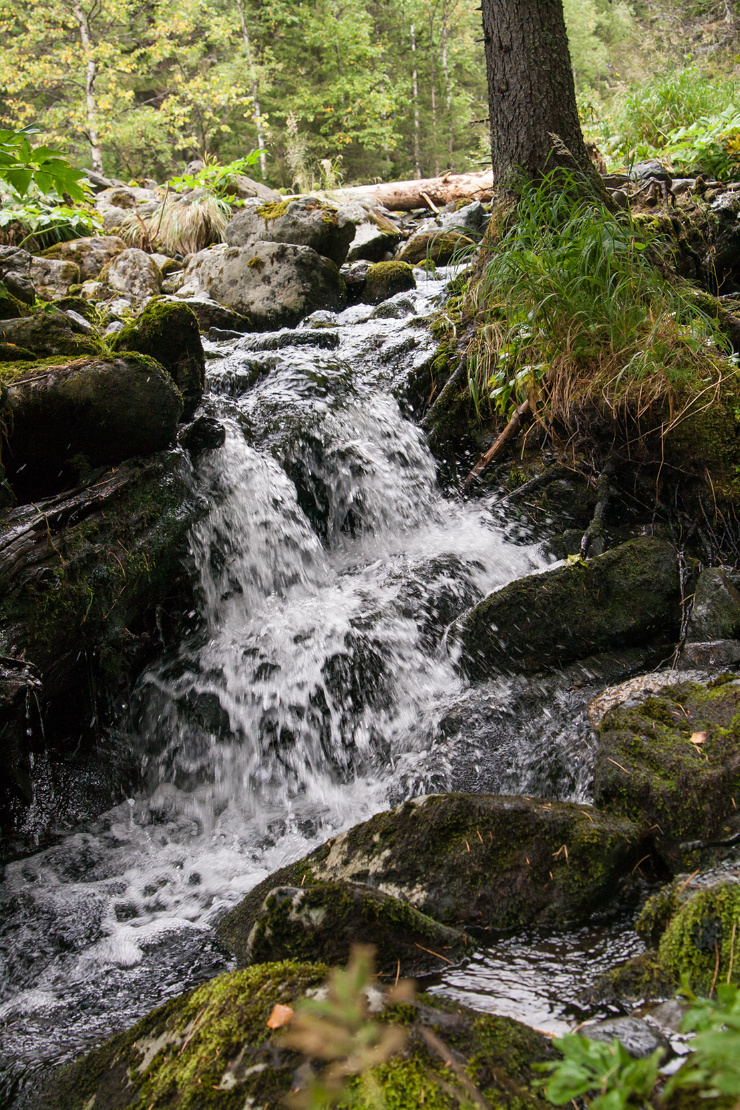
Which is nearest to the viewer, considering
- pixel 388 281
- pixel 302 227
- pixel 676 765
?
pixel 676 765

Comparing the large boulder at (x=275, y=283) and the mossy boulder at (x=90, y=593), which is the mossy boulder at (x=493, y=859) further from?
the large boulder at (x=275, y=283)

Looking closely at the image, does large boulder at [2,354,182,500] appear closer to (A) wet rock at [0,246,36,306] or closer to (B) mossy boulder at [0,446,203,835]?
(B) mossy boulder at [0,446,203,835]

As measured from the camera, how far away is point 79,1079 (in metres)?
1.58

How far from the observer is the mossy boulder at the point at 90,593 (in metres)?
2.89

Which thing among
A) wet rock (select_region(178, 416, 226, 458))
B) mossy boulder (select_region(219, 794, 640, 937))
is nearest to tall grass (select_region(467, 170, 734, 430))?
wet rock (select_region(178, 416, 226, 458))

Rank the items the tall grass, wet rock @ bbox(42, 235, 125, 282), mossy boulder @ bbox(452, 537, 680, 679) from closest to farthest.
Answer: mossy boulder @ bbox(452, 537, 680, 679) < the tall grass < wet rock @ bbox(42, 235, 125, 282)

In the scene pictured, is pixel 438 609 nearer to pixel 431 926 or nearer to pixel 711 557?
pixel 711 557

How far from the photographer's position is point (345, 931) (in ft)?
5.19

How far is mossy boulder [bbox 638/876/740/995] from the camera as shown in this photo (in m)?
1.28

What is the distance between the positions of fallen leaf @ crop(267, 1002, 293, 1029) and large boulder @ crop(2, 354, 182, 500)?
2879mm

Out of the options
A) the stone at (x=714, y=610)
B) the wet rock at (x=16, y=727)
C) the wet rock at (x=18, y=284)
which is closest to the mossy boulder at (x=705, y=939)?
the stone at (x=714, y=610)

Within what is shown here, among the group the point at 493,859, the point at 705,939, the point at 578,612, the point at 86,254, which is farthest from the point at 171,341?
the point at 86,254

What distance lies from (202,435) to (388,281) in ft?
15.0

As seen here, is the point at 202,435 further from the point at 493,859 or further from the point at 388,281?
the point at 388,281
